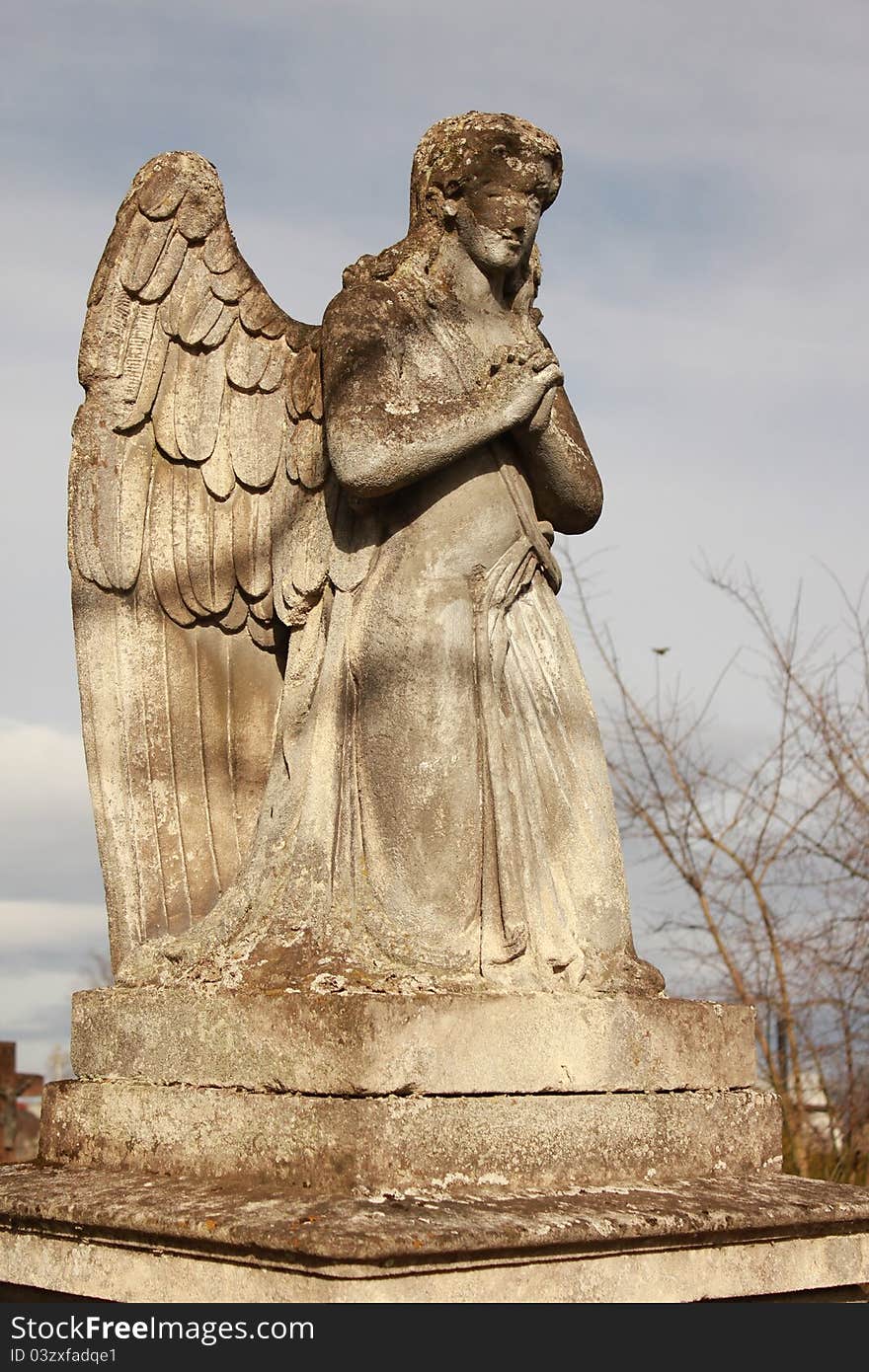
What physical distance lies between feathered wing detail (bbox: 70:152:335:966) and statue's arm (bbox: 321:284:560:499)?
0.38 metres

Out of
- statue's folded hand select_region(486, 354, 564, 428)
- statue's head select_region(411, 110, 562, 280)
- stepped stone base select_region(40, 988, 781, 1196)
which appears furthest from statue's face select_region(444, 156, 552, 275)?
stepped stone base select_region(40, 988, 781, 1196)

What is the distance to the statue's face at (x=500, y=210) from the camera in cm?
559

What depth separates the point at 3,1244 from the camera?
526 centimetres

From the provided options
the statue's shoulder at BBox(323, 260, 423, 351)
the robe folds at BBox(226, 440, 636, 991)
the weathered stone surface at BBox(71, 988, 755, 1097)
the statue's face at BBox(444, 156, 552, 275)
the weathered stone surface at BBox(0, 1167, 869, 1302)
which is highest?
the statue's face at BBox(444, 156, 552, 275)

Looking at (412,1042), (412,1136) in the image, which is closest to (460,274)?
(412,1042)

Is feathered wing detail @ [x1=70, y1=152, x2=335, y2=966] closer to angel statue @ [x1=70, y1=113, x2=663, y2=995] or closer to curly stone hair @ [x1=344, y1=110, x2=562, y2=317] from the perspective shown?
angel statue @ [x1=70, y1=113, x2=663, y2=995]

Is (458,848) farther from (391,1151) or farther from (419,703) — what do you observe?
(391,1151)

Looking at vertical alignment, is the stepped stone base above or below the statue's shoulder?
below

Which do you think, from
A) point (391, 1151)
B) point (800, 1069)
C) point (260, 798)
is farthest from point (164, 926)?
point (800, 1069)

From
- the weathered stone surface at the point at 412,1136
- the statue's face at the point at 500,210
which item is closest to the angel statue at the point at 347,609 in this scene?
the statue's face at the point at 500,210

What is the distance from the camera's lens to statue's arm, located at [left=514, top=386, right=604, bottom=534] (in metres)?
5.69

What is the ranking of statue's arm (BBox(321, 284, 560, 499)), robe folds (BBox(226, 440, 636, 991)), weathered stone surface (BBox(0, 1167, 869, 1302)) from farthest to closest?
statue's arm (BBox(321, 284, 560, 499)) → robe folds (BBox(226, 440, 636, 991)) → weathered stone surface (BBox(0, 1167, 869, 1302))

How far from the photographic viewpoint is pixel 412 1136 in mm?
4715

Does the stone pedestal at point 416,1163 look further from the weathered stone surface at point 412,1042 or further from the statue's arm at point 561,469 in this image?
the statue's arm at point 561,469
